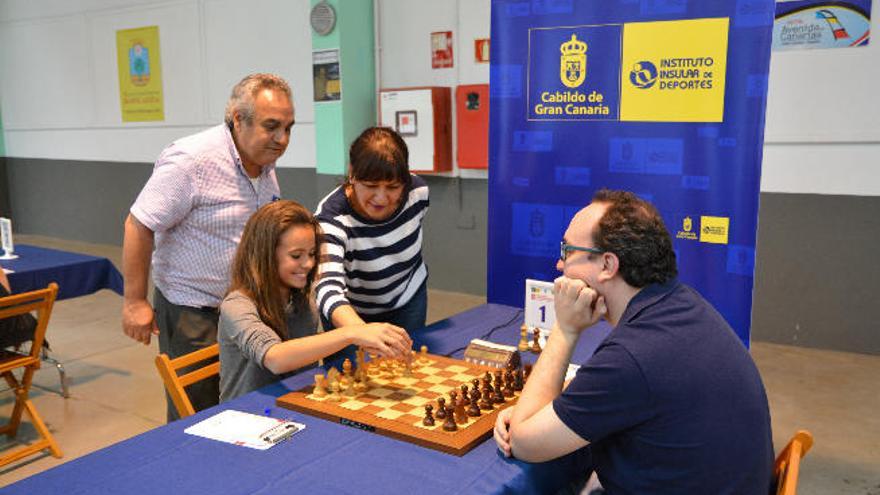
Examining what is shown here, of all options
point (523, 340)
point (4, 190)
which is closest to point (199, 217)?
point (523, 340)

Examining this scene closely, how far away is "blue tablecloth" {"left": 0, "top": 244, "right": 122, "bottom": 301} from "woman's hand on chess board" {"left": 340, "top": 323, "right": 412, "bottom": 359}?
103 inches

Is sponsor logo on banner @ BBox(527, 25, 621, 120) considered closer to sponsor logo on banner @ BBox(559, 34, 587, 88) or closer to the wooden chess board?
sponsor logo on banner @ BBox(559, 34, 587, 88)

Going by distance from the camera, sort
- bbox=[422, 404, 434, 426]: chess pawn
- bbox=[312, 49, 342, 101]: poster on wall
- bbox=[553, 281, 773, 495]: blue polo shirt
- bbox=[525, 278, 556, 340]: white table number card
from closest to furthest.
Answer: bbox=[553, 281, 773, 495]: blue polo shirt, bbox=[422, 404, 434, 426]: chess pawn, bbox=[525, 278, 556, 340]: white table number card, bbox=[312, 49, 342, 101]: poster on wall

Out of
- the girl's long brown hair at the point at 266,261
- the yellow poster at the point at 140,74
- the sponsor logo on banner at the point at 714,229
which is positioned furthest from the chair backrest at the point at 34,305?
the yellow poster at the point at 140,74

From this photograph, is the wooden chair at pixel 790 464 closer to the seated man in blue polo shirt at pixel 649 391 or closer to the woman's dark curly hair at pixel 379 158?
the seated man in blue polo shirt at pixel 649 391

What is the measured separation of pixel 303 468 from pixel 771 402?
322 centimetres

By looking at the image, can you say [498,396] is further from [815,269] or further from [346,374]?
[815,269]

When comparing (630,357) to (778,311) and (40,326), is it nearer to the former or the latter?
(40,326)

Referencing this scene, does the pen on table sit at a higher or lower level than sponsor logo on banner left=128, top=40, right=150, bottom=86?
lower

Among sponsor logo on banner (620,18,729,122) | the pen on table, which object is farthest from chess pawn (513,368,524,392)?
sponsor logo on banner (620,18,729,122)

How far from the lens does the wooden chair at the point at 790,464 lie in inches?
56.4

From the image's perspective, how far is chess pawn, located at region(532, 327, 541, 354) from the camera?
240cm

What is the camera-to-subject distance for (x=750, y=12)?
8.98 feet

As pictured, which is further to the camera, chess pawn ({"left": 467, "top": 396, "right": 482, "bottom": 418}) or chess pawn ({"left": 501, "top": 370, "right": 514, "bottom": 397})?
chess pawn ({"left": 501, "top": 370, "right": 514, "bottom": 397})
